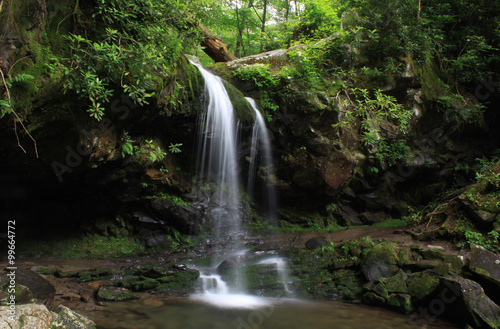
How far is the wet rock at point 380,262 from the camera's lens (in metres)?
5.75

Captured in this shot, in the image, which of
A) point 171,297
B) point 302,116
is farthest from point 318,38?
point 171,297

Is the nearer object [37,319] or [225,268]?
[37,319]

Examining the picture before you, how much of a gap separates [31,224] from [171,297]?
14.8 feet

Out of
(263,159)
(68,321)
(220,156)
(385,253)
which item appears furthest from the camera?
(263,159)

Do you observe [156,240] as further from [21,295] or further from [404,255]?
[404,255]

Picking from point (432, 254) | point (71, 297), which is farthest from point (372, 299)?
point (71, 297)

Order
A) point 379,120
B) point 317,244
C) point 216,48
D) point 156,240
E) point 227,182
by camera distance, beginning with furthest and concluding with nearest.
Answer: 1. point 216,48
2. point 379,120
3. point 227,182
4. point 156,240
5. point 317,244

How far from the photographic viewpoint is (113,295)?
493cm

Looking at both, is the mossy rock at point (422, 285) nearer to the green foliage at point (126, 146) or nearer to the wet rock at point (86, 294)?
the wet rock at point (86, 294)

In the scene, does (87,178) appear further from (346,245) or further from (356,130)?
(356,130)

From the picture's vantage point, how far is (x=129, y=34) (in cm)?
556

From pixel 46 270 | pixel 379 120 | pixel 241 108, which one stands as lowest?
pixel 46 270

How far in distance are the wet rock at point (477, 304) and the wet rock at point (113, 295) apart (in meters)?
5.21

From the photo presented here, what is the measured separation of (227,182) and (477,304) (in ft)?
22.0
